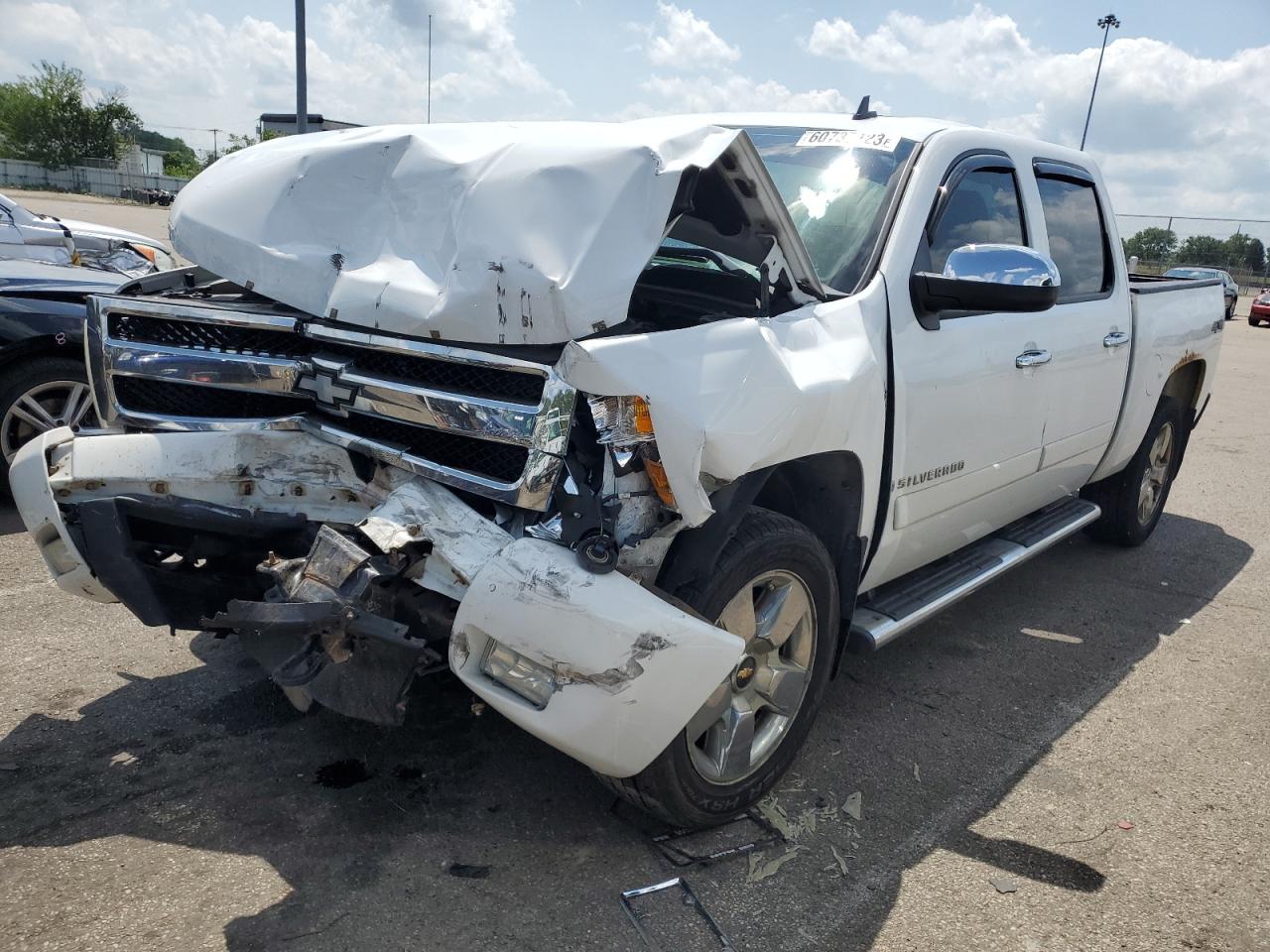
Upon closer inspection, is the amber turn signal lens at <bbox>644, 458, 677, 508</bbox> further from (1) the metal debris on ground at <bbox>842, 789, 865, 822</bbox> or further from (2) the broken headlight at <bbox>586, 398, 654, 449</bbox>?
(1) the metal debris on ground at <bbox>842, 789, 865, 822</bbox>

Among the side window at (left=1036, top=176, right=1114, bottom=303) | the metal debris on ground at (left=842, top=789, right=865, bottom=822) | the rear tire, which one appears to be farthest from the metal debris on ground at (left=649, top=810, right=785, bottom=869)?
the rear tire

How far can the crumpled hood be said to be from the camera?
8.39ft

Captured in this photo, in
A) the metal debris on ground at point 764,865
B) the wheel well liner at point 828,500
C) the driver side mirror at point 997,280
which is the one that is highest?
the driver side mirror at point 997,280

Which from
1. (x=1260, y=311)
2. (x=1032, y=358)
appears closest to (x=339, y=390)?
(x=1032, y=358)

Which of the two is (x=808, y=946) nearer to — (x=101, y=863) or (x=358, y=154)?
(x=101, y=863)

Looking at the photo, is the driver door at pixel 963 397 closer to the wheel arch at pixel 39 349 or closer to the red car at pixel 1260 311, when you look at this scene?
the wheel arch at pixel 39 349

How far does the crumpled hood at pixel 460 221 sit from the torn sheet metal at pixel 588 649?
61cm

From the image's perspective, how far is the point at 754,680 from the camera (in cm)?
301

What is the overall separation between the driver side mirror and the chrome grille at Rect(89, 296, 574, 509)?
1474 millimetres

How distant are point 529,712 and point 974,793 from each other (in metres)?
1.70

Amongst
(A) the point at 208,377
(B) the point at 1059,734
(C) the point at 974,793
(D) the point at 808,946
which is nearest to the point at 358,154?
(A) the point at 208,377

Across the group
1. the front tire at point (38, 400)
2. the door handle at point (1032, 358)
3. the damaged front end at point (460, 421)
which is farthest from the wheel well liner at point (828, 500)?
the front tire at point (38, 400)

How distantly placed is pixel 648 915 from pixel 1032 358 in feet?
8.35

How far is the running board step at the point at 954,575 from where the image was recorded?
3480mm
